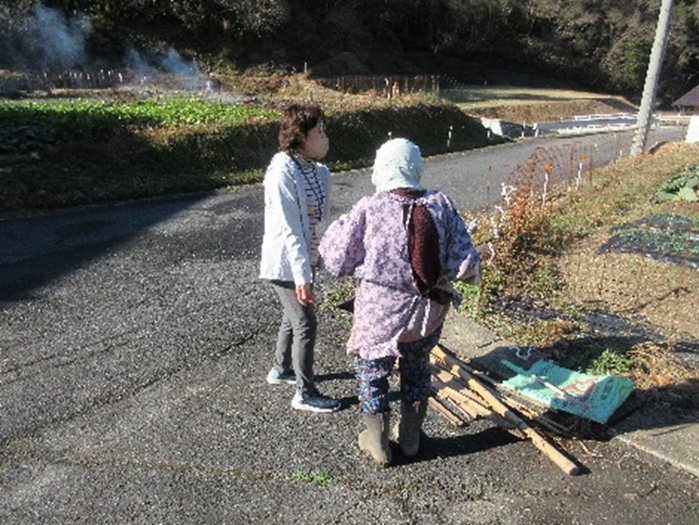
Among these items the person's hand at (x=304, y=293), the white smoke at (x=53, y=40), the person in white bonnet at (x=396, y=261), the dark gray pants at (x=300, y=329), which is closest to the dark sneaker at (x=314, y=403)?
the dark gray pants at (x=300, y=329)

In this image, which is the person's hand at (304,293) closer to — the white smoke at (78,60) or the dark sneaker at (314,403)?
the dark sneaker at (314,403)

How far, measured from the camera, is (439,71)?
1561 inches

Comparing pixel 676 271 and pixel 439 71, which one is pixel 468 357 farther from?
pixel 439 71

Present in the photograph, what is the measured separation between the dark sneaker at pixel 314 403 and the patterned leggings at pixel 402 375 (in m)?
0.64

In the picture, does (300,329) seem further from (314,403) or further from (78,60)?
(78,60)

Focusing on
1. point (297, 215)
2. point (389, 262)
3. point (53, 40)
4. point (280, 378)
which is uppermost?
point (53, 40)

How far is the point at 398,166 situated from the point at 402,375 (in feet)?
3.58

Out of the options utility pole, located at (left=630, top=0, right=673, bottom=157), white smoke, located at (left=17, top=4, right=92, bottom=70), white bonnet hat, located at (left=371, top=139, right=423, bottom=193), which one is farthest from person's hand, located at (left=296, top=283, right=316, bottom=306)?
white smoke, located at (left=17, top=4, right=92, bottom=70)

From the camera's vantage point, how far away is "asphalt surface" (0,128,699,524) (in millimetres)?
2963

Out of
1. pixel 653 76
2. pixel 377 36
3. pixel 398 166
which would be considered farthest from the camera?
pixel 377 36

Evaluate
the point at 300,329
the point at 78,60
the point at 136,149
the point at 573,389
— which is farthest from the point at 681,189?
the point at 78,60

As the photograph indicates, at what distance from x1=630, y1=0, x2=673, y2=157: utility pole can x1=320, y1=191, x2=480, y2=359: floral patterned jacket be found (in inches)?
455

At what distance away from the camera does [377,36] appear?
37812mm

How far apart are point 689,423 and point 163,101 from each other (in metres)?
14.0
